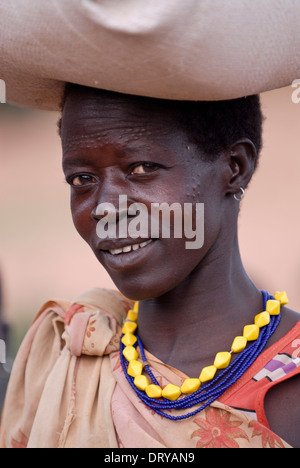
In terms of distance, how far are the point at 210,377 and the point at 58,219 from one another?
15.6 ft

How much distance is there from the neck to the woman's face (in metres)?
0.09

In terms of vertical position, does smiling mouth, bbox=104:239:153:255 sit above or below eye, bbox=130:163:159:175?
below

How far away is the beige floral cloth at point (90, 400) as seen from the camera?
1.48m

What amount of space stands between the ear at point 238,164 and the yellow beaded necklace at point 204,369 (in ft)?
1.15

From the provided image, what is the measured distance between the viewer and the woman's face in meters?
1.49

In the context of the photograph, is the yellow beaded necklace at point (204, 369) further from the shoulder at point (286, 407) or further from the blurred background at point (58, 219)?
the blurred background at point (58, 219)

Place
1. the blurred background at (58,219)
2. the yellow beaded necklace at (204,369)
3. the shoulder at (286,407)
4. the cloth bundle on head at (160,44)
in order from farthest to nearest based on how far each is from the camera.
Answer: the blurred background at (58,219), the yellow beaded necklace at (204,369), the shoulder at (286,407), the cloth bundle on head at (160,44)

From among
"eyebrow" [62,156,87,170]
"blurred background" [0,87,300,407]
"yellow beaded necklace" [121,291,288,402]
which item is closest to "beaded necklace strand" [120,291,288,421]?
"yellow beaded necklace" [121,291,288,402]

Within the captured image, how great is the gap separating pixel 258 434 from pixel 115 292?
2.54ft

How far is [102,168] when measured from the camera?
1.52 meters

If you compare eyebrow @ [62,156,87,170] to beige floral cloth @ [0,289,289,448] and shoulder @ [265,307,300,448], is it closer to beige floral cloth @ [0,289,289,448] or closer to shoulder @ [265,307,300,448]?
beige floral cloth @ [0,289,289,448]

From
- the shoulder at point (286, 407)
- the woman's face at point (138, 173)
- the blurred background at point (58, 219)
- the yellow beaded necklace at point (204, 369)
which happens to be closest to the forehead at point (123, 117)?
the woman's face at point (138, 173)
